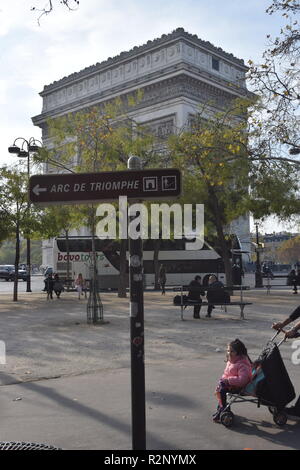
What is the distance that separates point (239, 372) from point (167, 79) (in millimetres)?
59945

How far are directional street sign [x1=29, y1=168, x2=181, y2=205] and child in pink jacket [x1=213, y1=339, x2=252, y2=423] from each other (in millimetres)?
2484

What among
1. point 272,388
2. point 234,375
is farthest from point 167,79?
point 272,388

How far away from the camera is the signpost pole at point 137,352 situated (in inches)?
165

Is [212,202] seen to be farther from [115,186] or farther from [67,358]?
[115,186]

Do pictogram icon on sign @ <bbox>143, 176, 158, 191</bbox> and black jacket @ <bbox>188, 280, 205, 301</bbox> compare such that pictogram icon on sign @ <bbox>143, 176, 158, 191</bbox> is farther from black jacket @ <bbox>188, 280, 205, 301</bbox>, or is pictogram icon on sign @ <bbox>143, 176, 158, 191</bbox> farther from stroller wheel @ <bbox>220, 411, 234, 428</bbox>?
black jacket @ <bbox>188, 280, 205, 301</bbox>

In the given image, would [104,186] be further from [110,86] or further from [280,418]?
[110,86]

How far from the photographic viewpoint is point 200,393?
698 cm

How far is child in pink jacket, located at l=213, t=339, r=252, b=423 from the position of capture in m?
5.84

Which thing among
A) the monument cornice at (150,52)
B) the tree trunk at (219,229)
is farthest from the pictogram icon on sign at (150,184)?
the monument cornice at (150,52)

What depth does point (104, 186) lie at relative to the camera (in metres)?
4.39

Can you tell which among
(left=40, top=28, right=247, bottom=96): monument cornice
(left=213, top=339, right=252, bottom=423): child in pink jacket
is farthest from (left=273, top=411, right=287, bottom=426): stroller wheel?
(left=40, top=28, right=247, bottom=96): monument cornice

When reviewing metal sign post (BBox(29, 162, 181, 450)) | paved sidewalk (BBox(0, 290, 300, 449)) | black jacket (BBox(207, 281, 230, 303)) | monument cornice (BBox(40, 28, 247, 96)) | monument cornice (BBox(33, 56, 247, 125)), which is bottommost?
paved sidewalk (BBox(0, 290, 300, 449))

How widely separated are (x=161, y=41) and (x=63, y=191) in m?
62.6

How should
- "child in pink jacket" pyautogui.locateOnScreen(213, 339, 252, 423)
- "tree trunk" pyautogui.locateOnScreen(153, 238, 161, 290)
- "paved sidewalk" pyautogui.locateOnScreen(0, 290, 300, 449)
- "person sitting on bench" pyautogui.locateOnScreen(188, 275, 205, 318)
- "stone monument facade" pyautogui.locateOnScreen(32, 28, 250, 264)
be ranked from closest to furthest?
"paved sidewalk" pyautogui.locateOnScreen(0, 290, 300, 449), "child in pink jacket" pyautogui.locateOnScreen(213, 339, 252, 423), "person sitting on bench" pyautogui.locateOnScreen(188, 275, 205, 318), "tree trunk" pyautogui.locateOnScreen(153, 238, 161, 290), "stone monument facade" pyautogui.locateOnScreen(32, 28, 250, 264)
